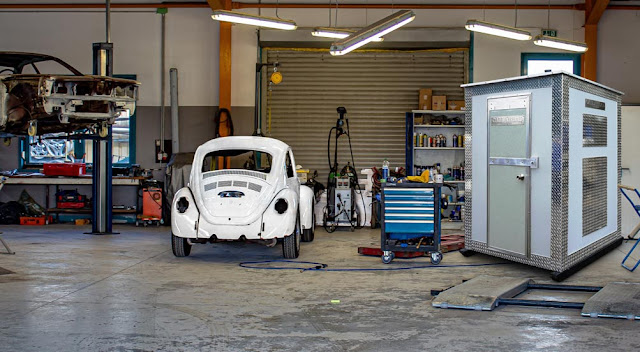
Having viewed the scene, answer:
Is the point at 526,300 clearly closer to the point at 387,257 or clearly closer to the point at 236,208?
the point at 387,257

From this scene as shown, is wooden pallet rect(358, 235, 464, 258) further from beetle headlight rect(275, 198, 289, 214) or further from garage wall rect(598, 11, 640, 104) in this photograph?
garage wall rect(598, 11, 640, 104)

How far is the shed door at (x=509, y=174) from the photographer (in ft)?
25.1

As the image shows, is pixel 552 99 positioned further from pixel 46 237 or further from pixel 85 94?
pixel 46 237

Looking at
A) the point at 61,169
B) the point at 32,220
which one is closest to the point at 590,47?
the point at 61,169

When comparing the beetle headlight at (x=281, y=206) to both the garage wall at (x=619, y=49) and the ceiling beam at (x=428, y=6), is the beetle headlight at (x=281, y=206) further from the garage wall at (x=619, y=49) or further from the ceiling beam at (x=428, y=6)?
the garage wall at (x=619, y=49)

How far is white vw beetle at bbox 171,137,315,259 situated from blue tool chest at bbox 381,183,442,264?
1117mm

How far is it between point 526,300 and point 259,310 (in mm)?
2287

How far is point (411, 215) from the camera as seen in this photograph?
834 cm

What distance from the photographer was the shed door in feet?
25.1

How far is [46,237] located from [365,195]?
5.19 meters

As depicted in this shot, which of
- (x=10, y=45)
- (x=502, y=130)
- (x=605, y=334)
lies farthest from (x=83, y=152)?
(x=605, y=334)

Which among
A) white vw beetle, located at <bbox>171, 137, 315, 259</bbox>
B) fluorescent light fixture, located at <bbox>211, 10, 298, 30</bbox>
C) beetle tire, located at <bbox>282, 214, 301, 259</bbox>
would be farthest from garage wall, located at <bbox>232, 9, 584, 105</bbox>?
beetle tire, located at <bbox>282, 214, 301, 259</bbox>

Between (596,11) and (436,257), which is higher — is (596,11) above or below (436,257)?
above

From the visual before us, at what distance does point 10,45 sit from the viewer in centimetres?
1379
